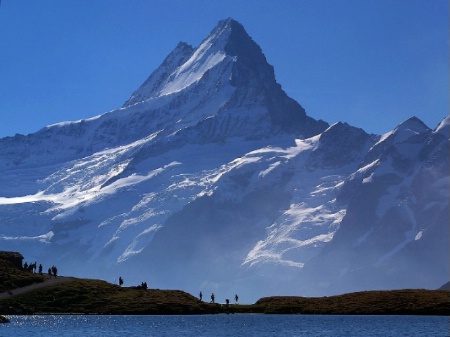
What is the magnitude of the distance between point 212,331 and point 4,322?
31.3 m

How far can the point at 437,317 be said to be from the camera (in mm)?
165875

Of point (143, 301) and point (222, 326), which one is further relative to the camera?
point (143, 301)

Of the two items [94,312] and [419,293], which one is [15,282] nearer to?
[94,312]

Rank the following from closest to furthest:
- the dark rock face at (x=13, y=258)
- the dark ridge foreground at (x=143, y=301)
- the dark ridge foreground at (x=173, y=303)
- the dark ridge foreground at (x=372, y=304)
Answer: the dark ridge foreground at (x=173, y=303) → the dark ridge foreground at (x=143, y=301) → the dark ridge foreground at (x=372, y=304) → the dark rock face at (x=13, y=258)

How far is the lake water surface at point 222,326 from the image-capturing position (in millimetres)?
128250

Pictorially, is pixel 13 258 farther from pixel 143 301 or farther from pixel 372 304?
pixel 372 304

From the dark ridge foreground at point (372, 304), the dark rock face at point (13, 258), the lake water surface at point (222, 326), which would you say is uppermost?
the dark rock face at point (13, 258)

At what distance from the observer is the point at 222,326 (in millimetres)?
147750

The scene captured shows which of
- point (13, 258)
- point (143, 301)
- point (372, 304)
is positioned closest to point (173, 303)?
point (143, 301)

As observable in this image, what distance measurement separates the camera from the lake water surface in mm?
128250

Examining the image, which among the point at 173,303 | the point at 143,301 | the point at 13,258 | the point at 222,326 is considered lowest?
the point at 222,326

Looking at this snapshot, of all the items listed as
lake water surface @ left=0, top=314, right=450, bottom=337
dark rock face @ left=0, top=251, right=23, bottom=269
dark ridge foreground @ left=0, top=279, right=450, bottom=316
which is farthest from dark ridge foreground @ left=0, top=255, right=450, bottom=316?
lake water surface @ left=0, top=314, right=450, bottom=337

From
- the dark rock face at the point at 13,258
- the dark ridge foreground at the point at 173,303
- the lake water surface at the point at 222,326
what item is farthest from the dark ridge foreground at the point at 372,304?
the dark rock face at the point at 13,258

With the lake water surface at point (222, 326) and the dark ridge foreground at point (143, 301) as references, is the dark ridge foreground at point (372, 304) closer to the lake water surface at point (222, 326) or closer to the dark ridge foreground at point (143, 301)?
the dark ridge foreground at point (143, 301)
